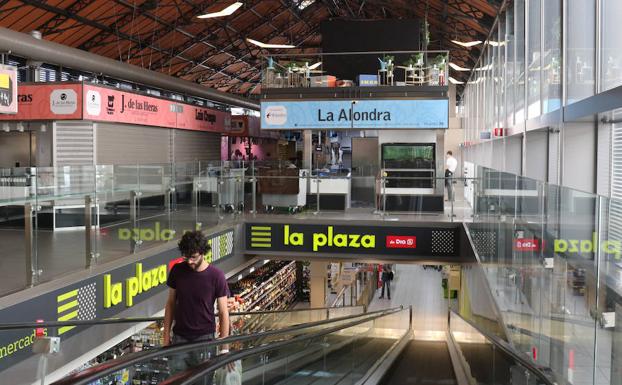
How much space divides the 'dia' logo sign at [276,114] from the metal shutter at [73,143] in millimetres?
4082

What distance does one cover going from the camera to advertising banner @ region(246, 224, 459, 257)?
1360cm

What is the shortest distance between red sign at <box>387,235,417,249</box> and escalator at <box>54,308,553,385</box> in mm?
1845

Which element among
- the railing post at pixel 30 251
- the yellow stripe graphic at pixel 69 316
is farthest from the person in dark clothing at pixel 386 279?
the railing post at pixel 30 251

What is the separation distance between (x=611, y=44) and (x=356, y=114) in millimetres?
7721

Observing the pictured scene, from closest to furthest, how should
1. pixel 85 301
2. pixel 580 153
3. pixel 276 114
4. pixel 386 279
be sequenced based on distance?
pixel 85 301
pixel 580 153
pixel 276 114
pixel 386 279

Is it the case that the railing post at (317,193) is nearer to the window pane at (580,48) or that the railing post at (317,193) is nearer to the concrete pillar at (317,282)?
the window pane at (580,48)

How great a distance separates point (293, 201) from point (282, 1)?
1910 cm

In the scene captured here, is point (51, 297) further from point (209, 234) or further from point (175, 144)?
point (175, 144)

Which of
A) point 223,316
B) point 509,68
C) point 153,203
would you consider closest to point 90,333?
point 223,316

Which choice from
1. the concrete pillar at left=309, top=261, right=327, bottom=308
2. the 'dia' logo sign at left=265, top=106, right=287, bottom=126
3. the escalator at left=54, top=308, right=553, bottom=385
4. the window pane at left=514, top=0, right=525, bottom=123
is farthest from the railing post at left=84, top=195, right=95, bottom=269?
the concrete pillar at left=309, top=261, right=327, bottom=308

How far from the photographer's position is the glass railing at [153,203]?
21.7ft

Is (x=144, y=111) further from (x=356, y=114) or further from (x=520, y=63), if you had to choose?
(x=520, y=63)

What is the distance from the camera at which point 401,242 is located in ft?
45.0

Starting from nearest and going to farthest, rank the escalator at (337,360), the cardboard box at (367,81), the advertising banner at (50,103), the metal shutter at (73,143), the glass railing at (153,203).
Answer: the escalator at (337,360) → the glass railing at (153,203) → the advertising banner at (50,103) → the metal shutter at (73,143) → the cardboard box at (367,81)
